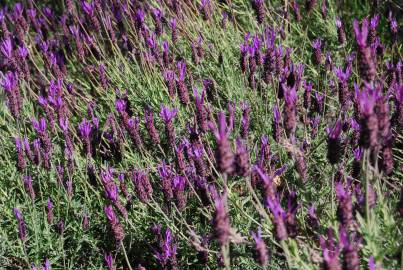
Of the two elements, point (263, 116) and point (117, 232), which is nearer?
point (117, 232)

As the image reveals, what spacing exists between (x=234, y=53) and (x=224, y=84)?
0.36 m

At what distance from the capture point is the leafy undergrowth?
1543mm

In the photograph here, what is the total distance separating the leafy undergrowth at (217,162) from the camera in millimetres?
1543

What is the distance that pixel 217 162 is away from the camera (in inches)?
55.5

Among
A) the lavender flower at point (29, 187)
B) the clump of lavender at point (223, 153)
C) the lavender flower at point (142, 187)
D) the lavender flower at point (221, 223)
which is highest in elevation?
the clump of lavender at point (223, 153)

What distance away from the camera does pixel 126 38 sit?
3.15 m

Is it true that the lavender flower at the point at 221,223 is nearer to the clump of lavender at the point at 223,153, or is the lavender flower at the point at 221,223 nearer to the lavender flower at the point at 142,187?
the clump of lavender at the point at 223,153

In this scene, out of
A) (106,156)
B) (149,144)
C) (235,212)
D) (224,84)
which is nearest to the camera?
(235,212)

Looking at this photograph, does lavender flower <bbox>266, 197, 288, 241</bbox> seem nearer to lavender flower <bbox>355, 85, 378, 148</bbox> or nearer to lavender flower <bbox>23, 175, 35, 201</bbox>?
lavender flower <bbox>355, 85, 378, 148</bbox>

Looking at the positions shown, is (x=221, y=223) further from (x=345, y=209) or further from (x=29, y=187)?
(x=29, y=187)

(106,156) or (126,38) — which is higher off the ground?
(126,38)

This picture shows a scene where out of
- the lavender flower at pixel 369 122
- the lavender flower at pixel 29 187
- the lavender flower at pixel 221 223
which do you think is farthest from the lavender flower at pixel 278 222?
the lavender flower at pixel 29 187

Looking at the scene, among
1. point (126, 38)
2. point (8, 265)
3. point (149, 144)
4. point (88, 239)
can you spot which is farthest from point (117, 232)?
point (126, 38)

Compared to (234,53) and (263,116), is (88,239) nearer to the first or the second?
(263,116)
